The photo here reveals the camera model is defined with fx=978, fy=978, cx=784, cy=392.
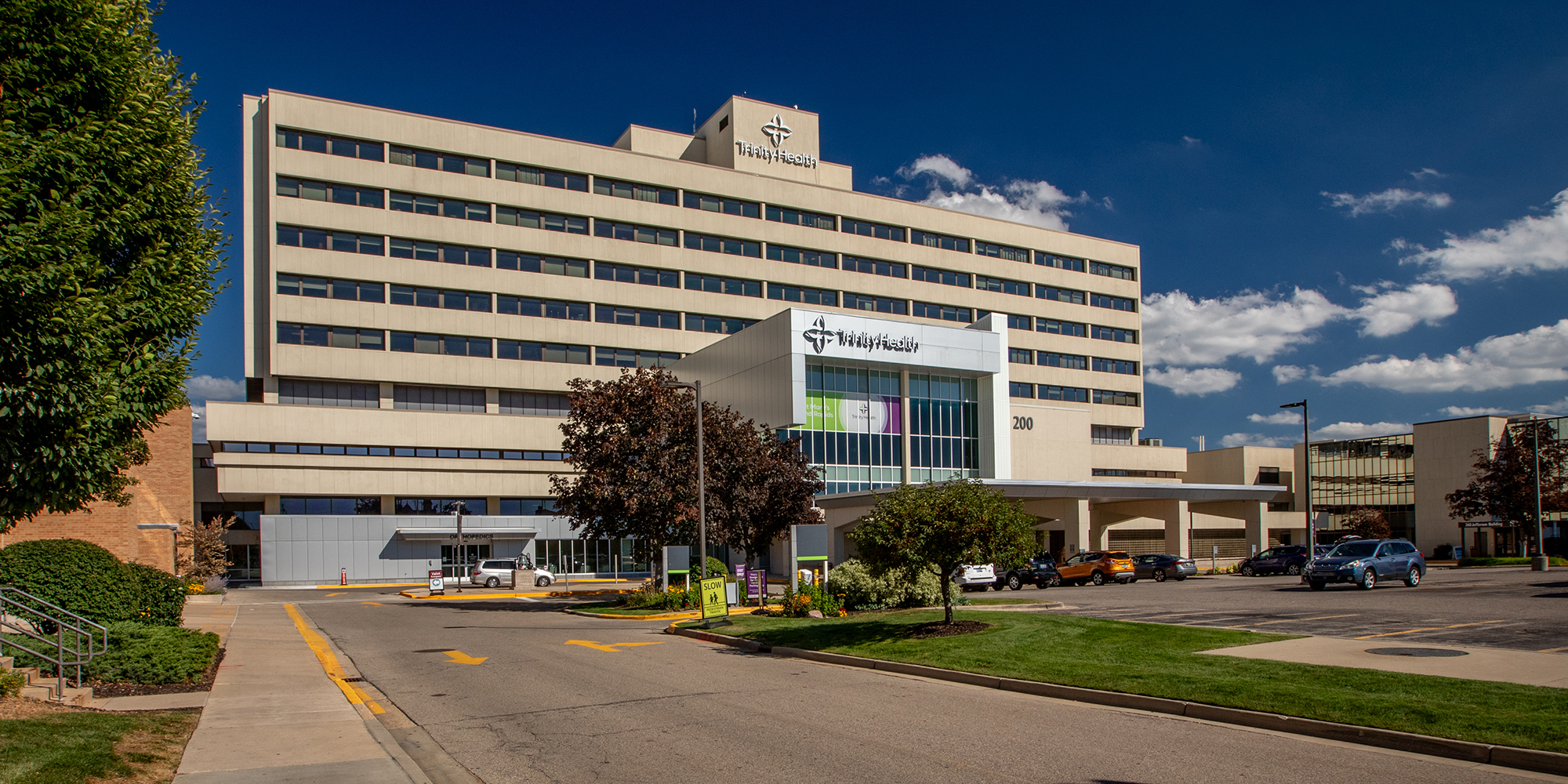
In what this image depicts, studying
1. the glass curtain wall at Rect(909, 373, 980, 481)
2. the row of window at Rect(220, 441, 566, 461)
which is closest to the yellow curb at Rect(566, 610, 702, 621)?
the glass curtain wall at Rect(909, 373, 980, 481)

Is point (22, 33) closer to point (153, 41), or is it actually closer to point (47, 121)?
point (47, 121)

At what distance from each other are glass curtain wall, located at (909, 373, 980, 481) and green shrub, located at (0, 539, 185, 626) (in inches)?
1662

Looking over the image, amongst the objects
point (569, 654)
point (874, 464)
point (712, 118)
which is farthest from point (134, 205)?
point (712, 118)

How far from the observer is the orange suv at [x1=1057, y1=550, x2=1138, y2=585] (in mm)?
43969

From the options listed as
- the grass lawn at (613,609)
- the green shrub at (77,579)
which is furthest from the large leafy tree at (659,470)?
the green shrub at (77,579)

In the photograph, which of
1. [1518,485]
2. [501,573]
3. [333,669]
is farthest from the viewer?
[1518,485]

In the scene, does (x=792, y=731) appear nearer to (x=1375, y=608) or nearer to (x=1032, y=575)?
(x=1375, y=608)

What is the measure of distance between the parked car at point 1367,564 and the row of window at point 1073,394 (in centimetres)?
4554

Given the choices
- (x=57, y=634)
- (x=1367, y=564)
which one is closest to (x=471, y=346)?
(x=57, y=634)

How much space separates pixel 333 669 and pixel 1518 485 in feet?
220

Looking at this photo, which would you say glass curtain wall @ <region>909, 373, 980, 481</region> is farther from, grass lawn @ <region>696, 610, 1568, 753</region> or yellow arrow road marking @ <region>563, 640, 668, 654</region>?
yellow arrow road marking @ <region>563, 640, 668, 654</region>

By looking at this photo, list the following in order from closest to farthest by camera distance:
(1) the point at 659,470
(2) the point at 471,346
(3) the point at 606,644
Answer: (3) the point at 606,644 → (1) the point at 659,470 → (2) the point at 471,346

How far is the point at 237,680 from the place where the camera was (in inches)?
647

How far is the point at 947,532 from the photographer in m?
19.2
